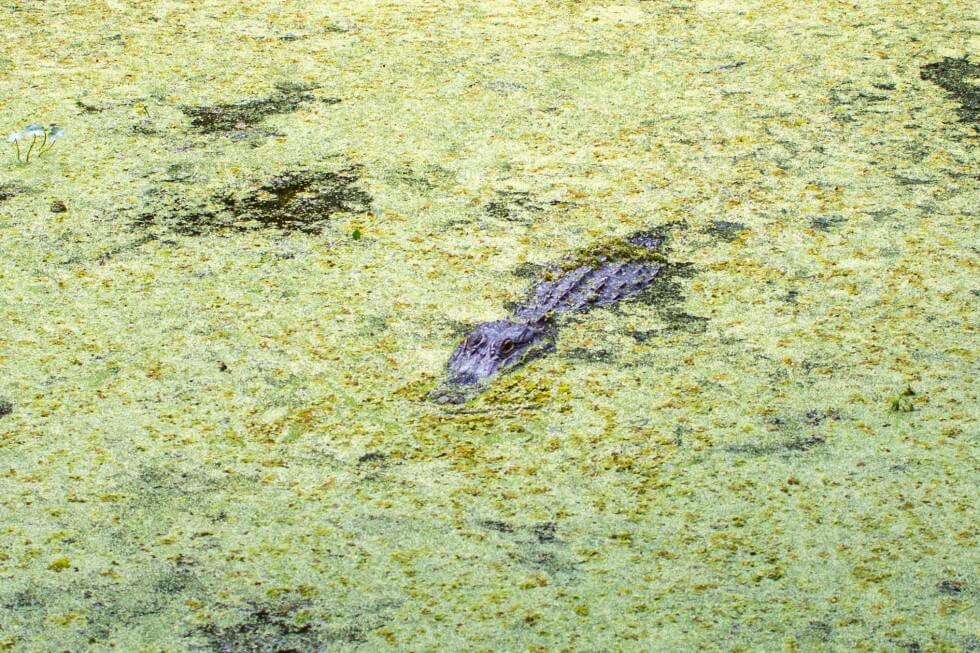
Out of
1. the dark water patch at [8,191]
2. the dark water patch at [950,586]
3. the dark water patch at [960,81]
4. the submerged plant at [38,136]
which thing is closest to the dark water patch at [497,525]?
the dark water patch at [950,586]

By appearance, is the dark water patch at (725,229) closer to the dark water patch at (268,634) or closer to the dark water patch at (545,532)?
the dark water patch at (545,532)

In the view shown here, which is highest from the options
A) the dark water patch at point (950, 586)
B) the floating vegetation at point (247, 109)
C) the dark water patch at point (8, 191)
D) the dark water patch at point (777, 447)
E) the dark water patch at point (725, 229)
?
the floating vegetation at point (247, 109)

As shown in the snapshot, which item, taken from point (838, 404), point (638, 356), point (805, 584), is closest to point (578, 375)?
point (638, 356)

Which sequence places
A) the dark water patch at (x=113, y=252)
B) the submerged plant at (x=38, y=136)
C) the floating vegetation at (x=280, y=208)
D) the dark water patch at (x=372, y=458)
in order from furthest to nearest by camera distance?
the submerged plant at (x=38, y=136)
the floating vegetation at (x=280, y=208)
the dark water patch at (x=113, y=252)
the dark water patch at (x=372, y=458)

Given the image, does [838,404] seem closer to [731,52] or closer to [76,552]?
[76,552]

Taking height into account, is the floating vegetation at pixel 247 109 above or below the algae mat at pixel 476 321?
above

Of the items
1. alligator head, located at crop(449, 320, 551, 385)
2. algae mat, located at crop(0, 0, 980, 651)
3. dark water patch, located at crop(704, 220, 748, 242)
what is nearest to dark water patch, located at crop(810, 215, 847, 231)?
algae mat, located at crop(0, 0, 980, 651)

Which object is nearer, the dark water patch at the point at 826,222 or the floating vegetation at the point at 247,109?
the dark water patch at the point at 826,222
